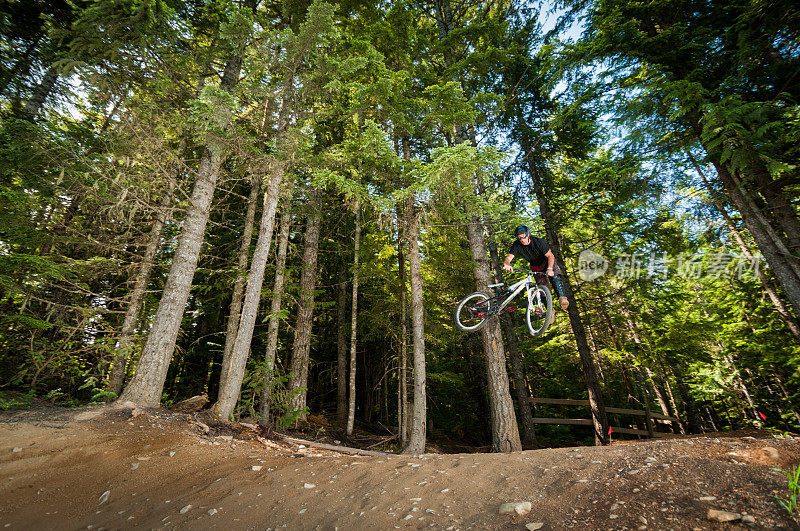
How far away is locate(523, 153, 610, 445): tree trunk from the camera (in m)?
9.66

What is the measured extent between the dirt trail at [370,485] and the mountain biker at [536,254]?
128 inches

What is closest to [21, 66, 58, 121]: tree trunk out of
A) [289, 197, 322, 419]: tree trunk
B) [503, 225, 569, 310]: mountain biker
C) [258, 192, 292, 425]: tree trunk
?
[258, 192, 292, 425]: tree trunk

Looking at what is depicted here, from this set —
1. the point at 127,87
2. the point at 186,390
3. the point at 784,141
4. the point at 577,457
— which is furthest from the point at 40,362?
the point at 784,141

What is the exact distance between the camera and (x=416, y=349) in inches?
293

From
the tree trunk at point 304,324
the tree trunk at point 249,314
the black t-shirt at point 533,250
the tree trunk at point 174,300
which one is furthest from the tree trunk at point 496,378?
the tree trunk at point 174,300

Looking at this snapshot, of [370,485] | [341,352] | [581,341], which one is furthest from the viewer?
[341,352]

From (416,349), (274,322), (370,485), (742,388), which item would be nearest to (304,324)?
(274,322)

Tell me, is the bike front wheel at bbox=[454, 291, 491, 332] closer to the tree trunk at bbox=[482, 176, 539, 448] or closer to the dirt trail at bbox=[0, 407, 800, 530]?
the tree trunk at bbox=[482, 176, 539, 448]

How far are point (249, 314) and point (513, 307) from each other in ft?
21.5

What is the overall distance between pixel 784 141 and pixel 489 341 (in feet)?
27.7

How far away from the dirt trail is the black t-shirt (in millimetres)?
3629

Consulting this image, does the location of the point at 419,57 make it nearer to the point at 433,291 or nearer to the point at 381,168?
the point at 381,168

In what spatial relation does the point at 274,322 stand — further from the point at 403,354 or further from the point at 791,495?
the point at 791,495

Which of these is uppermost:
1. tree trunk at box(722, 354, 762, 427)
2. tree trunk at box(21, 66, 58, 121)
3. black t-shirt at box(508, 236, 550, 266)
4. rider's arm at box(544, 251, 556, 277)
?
tree trunk at box(21, 66, 58, 121)
